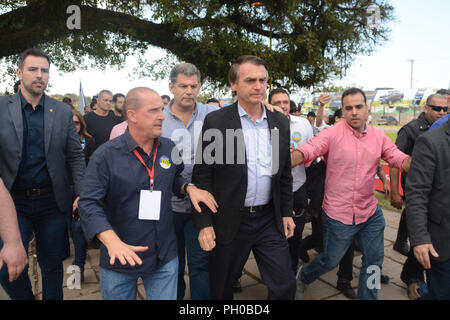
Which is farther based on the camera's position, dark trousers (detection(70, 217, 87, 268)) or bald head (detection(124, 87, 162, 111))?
dark trousers (detection(70, 217, 87, 268))

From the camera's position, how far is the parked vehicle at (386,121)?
3763 cm

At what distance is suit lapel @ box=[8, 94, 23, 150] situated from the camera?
248cm

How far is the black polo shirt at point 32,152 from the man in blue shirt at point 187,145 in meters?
0.97

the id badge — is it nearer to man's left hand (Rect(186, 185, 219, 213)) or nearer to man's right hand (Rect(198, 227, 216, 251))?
man's left hand (Rect(186, 185, 219, 213))

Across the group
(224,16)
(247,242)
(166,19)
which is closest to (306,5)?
(224,16)

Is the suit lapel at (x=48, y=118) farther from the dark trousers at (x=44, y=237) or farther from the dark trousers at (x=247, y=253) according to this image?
the dark trousers at (x=247, y=253)

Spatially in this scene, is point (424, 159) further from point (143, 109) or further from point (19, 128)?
point (19, 128)

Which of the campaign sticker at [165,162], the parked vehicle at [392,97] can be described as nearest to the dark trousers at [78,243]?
the campaign sticker at [165,162]

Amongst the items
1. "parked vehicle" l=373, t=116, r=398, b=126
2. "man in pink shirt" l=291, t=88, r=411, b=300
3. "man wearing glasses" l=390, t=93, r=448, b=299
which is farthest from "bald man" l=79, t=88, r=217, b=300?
"parked vehicle" l=373, t=116, r=398, b=126

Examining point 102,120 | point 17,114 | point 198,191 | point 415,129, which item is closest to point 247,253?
point 198,191

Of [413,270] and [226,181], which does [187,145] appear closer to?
[226,181]

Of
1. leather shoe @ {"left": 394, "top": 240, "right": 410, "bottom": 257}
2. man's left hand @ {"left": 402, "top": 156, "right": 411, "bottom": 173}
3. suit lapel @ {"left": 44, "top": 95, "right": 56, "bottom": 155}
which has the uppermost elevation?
suit lapel @ {"left": 44, "top": 95, "right": 56, "bottom": 155}

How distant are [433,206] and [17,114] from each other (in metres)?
3.03

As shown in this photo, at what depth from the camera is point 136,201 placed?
198cm
